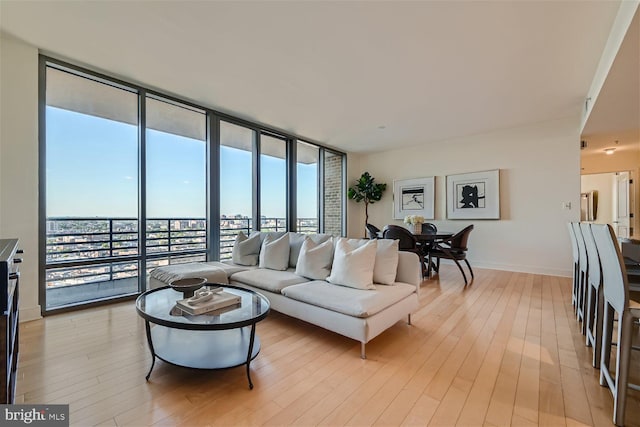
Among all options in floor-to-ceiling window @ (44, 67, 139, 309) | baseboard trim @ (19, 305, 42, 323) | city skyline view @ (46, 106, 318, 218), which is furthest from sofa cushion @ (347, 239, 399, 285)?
baseboard trim @ (19, 305, 42, 323)

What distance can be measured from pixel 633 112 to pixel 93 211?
6.66 meters

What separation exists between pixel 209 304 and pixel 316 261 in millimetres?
1225

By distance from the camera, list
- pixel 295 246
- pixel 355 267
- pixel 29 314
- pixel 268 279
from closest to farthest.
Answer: pixel 355 267 < pixel 29 314 < pixel 268 279 < pixel 295 246

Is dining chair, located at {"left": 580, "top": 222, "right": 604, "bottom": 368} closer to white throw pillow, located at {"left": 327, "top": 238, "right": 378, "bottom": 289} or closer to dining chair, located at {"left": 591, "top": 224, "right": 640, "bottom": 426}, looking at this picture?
dining chair, located at {"left": 591, "top": 224, "right": 640, "bottom": 426}

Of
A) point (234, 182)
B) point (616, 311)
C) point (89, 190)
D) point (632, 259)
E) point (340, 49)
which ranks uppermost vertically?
point (340, 49)

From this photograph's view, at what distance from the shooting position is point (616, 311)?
4.93 feet

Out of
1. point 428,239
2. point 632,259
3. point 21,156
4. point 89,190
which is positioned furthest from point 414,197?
point 21,156

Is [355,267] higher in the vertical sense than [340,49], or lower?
lower

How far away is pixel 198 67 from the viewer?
2953 mm

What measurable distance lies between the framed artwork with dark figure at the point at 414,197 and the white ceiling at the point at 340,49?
2.17 metres

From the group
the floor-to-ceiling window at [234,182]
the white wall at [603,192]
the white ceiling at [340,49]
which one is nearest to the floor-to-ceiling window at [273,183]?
the floor-to-ceiling window at [234,182]

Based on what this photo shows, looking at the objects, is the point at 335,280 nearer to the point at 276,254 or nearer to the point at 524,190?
the point at 276,254

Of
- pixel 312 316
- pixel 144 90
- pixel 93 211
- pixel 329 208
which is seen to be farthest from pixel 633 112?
pixel 93 211

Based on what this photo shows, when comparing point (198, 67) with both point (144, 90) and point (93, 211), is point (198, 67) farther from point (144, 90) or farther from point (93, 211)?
point (93, 211)
